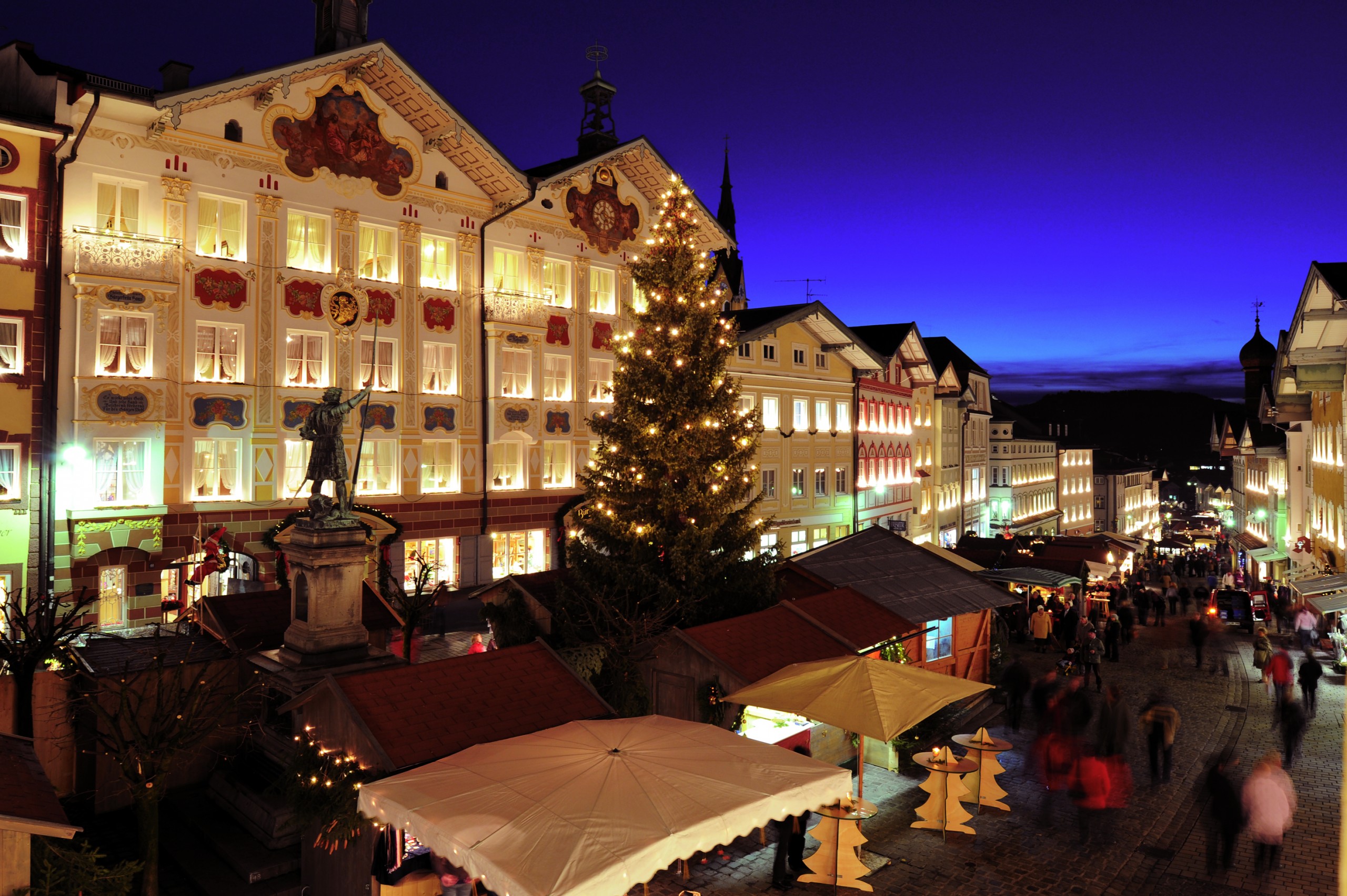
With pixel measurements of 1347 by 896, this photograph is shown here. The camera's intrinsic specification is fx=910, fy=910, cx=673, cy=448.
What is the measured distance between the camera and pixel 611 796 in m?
7.42

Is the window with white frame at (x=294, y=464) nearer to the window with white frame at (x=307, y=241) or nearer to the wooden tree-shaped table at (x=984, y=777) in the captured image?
the window with white frame at (x=307, y=241)

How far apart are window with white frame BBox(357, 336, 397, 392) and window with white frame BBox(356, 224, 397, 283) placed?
5.93ft

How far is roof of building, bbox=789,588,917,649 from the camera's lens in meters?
15.6

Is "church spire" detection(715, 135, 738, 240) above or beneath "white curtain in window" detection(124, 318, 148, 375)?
above

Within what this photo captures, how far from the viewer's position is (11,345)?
66.3ft

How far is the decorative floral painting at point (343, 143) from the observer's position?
2427 cm

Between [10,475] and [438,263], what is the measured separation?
40.1 feet

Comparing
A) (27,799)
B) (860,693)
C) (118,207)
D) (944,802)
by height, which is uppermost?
(118,207)

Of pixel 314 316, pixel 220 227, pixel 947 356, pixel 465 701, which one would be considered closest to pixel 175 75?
pixel 220 227

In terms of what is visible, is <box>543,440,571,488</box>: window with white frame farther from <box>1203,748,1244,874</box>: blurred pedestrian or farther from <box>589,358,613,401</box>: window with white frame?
<box>1203,748,1244,874</box>: blurred pedestrian

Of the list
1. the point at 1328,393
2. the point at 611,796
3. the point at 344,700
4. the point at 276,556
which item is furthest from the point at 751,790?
the point at 1328,393

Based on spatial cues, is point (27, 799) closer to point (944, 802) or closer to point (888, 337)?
point (944, 802)

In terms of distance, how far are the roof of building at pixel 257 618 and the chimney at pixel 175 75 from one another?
15058mm

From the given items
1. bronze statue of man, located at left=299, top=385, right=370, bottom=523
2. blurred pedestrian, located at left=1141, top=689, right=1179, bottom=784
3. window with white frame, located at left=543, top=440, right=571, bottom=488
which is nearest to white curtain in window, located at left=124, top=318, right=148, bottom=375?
bronze statue of man, located at left=299, top=385, right=370, bottom=523
